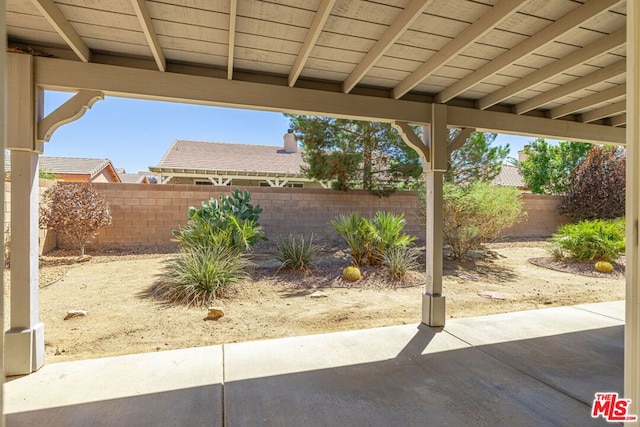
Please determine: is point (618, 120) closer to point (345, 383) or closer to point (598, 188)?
point (345, 383)

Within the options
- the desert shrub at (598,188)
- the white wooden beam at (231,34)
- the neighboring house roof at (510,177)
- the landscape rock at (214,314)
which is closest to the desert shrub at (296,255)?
the landscape rock at (214,314)

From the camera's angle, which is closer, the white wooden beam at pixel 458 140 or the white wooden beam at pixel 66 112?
the white wooden beam at pixel 66 112

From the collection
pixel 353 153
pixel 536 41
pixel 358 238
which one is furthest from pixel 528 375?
pixel 353 153

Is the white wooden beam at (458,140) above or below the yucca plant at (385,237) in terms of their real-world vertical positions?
above

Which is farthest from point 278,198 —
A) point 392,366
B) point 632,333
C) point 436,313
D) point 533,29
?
point 632,333

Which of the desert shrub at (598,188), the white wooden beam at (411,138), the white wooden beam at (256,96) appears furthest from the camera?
the desert shrub at (598,188)

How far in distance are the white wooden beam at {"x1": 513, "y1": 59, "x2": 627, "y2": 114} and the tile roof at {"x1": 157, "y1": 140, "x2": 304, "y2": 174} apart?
35.4 ft

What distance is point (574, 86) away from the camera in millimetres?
3199

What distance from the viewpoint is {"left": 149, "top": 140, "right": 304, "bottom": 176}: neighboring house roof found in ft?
43.8

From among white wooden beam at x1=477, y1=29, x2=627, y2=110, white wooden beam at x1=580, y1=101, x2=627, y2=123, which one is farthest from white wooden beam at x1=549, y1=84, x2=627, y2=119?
white wooden beam at x1=477, y1=29, x2=627, y2=110

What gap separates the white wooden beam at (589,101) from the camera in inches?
132

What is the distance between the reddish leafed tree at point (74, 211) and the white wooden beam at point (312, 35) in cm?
586
